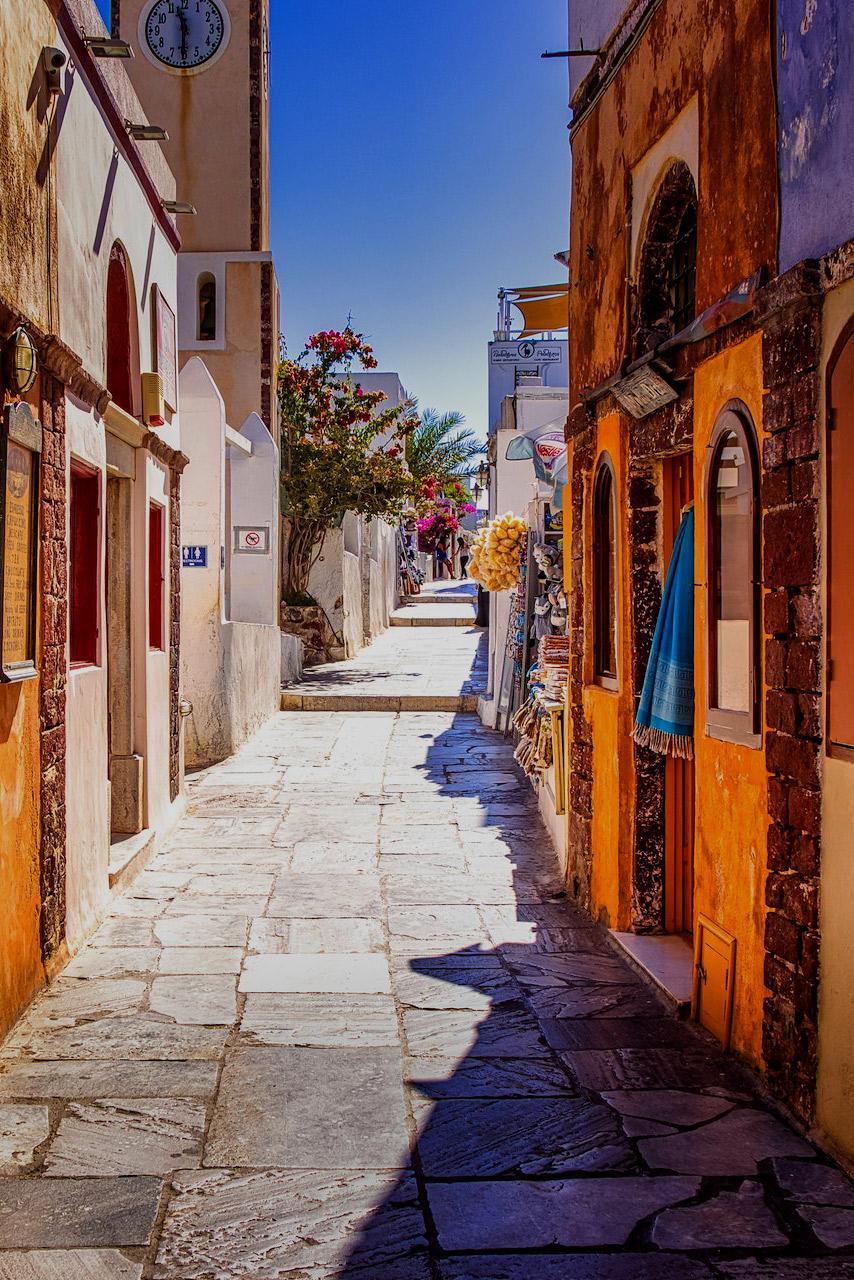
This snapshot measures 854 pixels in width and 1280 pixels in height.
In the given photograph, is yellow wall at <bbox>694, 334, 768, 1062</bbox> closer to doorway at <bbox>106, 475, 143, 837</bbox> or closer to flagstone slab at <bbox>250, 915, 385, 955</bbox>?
flagstone slab at <bbox>250, 915, 385, 955</bbox>

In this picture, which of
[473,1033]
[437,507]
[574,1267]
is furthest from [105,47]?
[437,507]

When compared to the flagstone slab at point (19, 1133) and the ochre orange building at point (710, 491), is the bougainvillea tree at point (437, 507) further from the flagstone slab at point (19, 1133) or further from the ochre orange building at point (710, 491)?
the flagstone slab at point (19, 1133)

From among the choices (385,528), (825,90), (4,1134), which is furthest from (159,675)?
(385,528)

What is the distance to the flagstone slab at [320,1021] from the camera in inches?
183

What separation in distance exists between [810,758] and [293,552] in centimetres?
1615

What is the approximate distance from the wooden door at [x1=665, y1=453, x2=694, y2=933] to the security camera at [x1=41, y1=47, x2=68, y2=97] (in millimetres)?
3259

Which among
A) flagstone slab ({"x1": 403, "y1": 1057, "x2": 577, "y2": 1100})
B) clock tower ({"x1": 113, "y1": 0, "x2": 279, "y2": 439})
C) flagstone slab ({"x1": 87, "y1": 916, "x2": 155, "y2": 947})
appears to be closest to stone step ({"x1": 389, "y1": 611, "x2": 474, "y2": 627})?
clock tower ({"x1": 113, "y1": 0, "x2": 279, "y2": 439})

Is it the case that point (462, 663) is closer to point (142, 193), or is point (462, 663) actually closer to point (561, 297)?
point (561, 297)

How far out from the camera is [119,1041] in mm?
4602

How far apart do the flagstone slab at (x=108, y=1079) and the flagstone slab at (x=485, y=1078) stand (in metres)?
0.74

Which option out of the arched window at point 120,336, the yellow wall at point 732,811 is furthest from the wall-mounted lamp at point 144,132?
the yellow wall at point 732,811

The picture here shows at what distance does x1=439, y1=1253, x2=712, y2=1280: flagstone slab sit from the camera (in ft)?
9.69

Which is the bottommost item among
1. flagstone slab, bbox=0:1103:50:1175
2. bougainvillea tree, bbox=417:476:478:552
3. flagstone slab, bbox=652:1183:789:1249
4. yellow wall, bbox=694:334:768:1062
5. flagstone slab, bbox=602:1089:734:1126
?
flagstone slab, bbox=602:1089:734:1126

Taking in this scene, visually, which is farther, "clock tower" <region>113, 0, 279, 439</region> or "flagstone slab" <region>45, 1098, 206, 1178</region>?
"clock tower" <region>113, 0, 279, 439</region>
